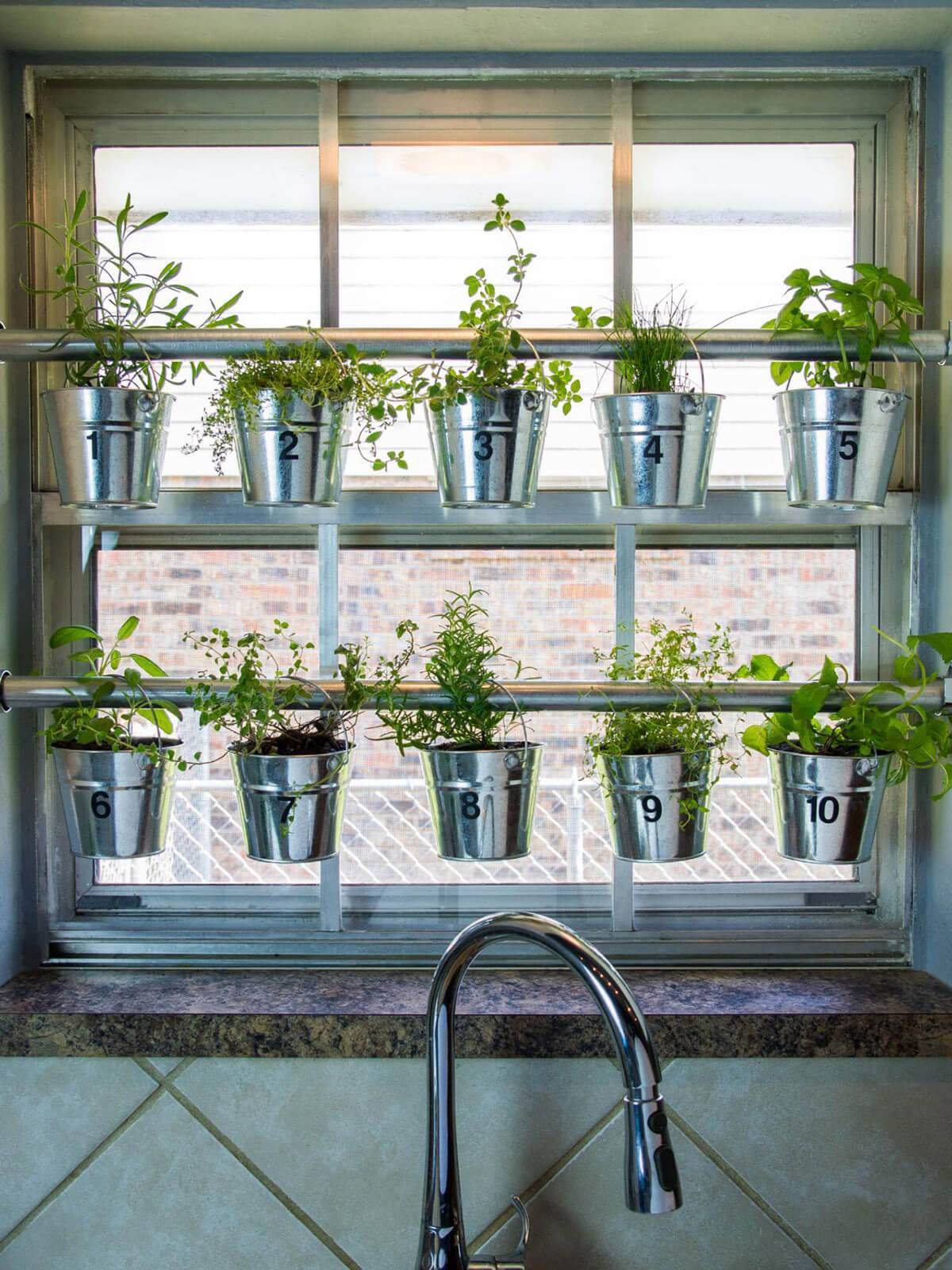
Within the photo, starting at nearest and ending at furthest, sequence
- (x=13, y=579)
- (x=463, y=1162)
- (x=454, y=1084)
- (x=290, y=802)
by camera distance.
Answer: (x=454, y=1084) < (x=290, y=802) < (x=463, y=1162) < (x=13, y=579)

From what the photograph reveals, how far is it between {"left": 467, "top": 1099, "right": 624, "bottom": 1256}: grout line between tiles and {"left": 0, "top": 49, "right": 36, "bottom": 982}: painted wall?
704mm

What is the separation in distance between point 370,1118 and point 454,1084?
28 centimetres

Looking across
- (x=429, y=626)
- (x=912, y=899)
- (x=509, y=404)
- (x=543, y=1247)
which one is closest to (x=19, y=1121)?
(x=543, y=1247)

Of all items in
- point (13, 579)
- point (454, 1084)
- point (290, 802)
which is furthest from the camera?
point (13, 579)

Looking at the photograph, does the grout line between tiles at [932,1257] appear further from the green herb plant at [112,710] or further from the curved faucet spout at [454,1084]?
the green herb plant at [112,710]

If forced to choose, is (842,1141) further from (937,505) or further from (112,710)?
(112,710)

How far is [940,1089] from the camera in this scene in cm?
138

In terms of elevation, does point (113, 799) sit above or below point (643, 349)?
below

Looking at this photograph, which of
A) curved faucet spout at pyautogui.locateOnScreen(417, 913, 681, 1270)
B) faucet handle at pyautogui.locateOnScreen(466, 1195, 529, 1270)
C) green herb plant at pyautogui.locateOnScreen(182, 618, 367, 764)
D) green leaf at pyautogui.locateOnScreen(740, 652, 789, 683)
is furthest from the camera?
green leaf at pyautogui.locateOnScreen(740, 652, 789, 683)

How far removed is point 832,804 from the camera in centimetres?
127

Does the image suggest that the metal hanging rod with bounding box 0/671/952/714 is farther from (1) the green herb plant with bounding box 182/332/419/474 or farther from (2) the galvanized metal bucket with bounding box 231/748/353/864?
(1) the green herb plant with bounding box 182/332/419/474

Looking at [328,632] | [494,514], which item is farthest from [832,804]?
[328,632]

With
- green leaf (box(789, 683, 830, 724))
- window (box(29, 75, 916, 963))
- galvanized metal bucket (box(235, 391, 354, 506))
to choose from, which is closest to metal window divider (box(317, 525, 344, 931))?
window (box(29, 75, 916, 963))

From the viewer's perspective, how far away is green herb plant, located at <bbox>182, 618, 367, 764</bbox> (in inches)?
51.1
